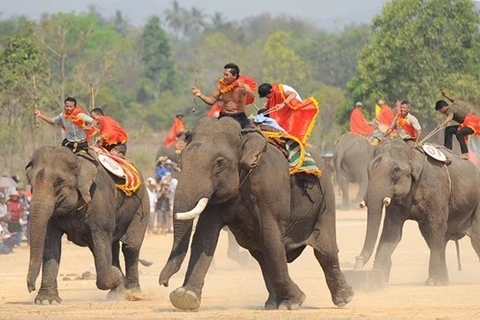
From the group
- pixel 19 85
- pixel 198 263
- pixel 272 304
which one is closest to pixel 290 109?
pixel 272 304

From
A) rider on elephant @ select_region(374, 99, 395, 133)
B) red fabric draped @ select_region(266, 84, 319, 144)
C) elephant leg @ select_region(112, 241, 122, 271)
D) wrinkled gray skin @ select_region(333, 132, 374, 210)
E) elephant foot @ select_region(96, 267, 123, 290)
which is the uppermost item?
red fabric draped @ select_region(266, 84, 319, 144)

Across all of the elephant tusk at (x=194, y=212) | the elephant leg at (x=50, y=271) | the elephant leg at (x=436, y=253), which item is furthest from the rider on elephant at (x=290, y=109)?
the elephant leg at (x=436, y=253)

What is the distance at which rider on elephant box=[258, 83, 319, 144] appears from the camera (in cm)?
1728

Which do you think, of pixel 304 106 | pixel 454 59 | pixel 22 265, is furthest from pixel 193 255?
pixel 454 59

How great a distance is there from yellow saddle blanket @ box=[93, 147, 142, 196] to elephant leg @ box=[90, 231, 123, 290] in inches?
43.5

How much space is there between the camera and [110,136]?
67.7 ft

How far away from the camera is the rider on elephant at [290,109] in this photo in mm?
17281

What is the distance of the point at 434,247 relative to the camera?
21.9 metres

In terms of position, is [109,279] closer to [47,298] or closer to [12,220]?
[47,298]

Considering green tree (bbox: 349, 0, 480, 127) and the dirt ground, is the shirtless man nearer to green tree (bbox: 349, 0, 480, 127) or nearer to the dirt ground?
the dirt ground

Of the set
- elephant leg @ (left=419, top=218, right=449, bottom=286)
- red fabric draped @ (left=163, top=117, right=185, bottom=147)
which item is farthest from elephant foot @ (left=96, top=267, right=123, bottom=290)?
red fabric draped @ (left=163, top=117, right=185, bottom=147)

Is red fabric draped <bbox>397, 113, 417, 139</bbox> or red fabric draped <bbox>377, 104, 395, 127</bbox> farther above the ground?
red fabric draped <bbox>397, 113, 417, 139</bbox>

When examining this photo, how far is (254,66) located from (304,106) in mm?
84843

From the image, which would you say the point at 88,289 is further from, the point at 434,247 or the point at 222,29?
the point at 222,29
